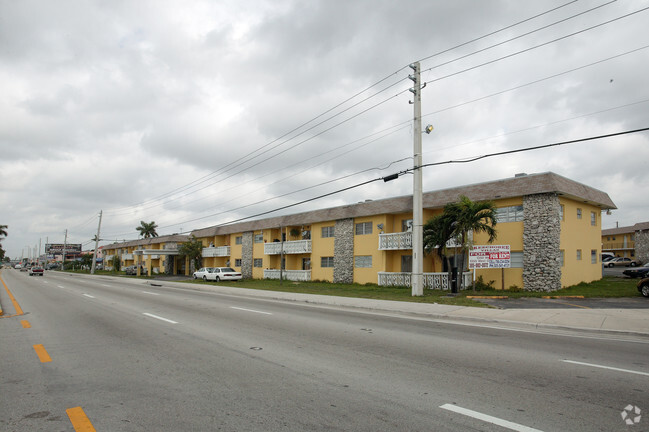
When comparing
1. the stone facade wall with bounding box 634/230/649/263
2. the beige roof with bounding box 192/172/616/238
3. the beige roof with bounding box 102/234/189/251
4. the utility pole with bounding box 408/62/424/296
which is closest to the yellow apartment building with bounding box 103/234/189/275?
the beige roof with bounding box 102/234/189/251

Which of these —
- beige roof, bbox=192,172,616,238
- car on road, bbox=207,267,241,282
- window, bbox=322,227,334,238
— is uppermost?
beige roof, bbox=192,172,616,238

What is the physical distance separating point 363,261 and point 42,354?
25586mm

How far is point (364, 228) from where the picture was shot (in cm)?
3216

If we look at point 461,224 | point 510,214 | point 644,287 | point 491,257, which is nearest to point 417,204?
point 461,224

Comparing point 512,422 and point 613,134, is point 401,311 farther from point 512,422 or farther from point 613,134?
point 512,422

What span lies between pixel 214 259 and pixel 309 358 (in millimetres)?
48406

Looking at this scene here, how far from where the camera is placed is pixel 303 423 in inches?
173

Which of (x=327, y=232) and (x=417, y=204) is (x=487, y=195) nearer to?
(x=417, y=204)

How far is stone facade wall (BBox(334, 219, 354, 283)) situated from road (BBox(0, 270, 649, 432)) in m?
21.9

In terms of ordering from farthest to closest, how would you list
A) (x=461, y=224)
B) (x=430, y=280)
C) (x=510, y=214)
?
(x=430, y=280)
(x=510, y=214)
(x=461, y=224)

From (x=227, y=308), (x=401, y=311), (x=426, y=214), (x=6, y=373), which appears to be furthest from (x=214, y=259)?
(x=6, y=373)

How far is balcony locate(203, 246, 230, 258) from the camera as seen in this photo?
49781 millimetres

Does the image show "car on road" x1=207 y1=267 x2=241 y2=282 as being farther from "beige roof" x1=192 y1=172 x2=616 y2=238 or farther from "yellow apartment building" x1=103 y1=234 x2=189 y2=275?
"yellow apartment building" x1=103 y1=234 x2=189 y2=275

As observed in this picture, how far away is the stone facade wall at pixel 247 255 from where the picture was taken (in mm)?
45781
